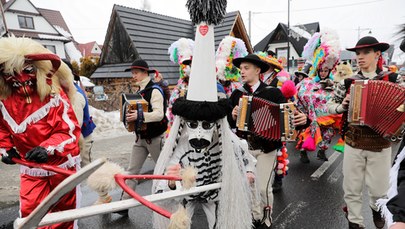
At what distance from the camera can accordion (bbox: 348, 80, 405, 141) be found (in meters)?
2.68

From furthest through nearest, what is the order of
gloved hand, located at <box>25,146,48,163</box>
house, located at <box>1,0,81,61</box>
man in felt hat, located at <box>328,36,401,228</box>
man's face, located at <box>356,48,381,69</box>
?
house, located at <box>1,0,81,61</box> → man's face, located at <box>356,48,381,69</box> → man in felt hat, located at <box>328,36,401,228</box> → gloved hand, located at <box>25,146,48,163</box>

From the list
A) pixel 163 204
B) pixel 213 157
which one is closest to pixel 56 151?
pixel 163 204

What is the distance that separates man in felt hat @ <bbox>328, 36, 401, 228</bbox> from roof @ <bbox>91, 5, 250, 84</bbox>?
925 centimetres

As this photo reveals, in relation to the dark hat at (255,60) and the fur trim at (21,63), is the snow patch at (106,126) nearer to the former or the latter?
the fur trim at (21,63)

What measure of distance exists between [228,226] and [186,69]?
380 centimetres

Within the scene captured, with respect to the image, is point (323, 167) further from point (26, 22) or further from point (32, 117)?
point (26, 22)

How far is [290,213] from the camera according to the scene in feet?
12.2

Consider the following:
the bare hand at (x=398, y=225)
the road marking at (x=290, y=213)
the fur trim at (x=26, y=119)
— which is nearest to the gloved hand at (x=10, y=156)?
the fur trim at (x=26, y=119)

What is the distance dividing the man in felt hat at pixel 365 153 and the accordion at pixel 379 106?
0.15 m

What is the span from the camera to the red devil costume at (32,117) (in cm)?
214

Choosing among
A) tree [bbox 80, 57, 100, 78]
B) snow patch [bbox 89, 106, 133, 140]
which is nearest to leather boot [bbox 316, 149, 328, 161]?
snow patch [bbox 89, 106, 133, 140]

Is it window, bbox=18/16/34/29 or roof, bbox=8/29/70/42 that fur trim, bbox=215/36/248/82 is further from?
window, bbox=18/16/34/29

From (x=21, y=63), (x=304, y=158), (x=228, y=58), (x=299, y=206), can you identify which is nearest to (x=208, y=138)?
(x=21, y=63)

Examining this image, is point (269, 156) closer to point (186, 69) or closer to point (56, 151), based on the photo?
point (56, 151)
